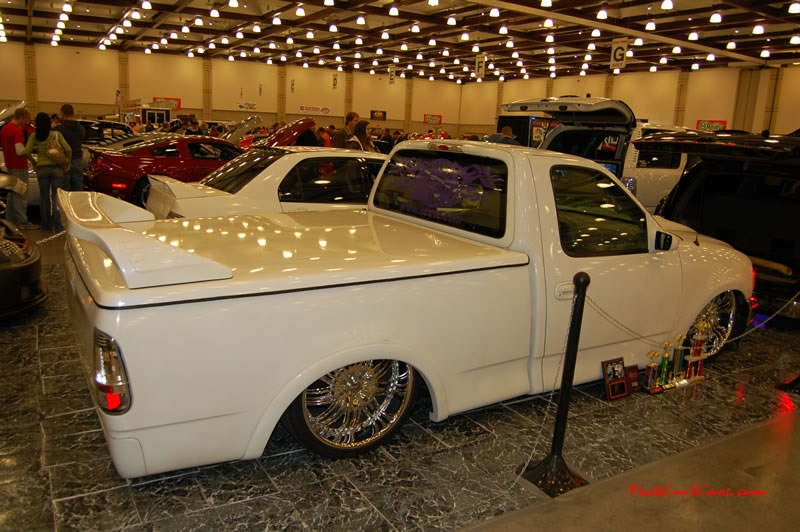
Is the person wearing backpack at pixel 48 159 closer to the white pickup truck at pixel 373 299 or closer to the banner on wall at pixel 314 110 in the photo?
the white pickup truck at pixel 373 299

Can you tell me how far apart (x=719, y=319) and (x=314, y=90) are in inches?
1453

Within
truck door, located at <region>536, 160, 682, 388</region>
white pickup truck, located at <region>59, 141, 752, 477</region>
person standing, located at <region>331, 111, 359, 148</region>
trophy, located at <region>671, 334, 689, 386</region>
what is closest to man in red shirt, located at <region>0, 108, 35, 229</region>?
person standing, located at <region>331, 111, 359, 148</region>

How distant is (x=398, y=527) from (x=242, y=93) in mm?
37331

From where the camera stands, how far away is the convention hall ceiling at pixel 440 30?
1923 centimetres

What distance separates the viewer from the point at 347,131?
10.3 meters

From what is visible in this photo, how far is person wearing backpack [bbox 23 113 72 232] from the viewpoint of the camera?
9.43 m

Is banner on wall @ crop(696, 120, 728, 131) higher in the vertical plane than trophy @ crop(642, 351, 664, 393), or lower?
higher

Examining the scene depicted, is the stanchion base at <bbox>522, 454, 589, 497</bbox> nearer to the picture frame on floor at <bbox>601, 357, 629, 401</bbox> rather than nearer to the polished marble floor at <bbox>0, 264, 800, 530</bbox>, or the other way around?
the polished marble floor at <bbox>0, 264, 800, 530</bbox>

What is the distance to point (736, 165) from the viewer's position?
5.73m

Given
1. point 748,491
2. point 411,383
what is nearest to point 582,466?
point 748,491

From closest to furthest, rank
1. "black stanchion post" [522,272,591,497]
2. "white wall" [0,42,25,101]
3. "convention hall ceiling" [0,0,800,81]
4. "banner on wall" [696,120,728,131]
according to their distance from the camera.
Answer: "black stanchion post" [522,272,591,497] < "convention hall ceiling" [0,0,800,81] < "banner on wall" [696,120,728,131] < "white wall" [0,42,25,101]

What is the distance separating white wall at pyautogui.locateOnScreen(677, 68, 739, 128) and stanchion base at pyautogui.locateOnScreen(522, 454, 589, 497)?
30.7 meters

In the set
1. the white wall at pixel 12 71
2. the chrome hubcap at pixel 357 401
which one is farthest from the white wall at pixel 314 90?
the chrome hubcap at pixel 357 401

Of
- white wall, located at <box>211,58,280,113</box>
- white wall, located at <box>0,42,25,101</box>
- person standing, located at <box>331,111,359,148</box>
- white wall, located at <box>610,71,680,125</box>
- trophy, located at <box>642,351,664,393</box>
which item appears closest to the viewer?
trophy, located at <box>642,351,664,393</box>
